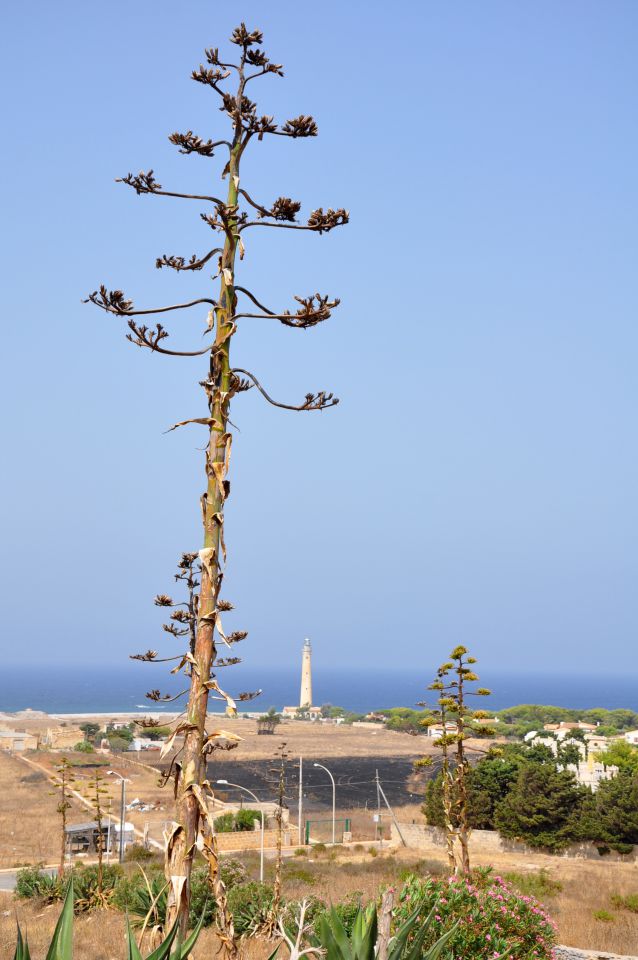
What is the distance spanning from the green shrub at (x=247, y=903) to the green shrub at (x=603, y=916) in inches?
302

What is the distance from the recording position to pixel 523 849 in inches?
1400

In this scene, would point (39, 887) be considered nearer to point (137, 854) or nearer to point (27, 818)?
point (137, 854)

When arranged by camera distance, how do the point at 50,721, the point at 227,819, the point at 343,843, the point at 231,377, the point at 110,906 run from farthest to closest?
the point at 50,721 < the point at 227,819 < the point at 343,843 < the point at 110,906 < the point at 231,377

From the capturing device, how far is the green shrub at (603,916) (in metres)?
19.6

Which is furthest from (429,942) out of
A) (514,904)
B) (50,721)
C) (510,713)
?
(510,713)

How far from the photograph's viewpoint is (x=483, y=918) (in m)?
9.91

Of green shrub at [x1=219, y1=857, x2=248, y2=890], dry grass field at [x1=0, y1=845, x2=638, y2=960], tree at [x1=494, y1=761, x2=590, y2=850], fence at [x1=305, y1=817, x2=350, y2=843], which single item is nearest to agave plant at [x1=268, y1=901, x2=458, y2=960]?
dry grass field at [x1=0, y1=845, x2=638, y2=960]

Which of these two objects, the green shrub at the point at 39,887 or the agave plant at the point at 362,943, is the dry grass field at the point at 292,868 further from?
the agave plant at the point at 362,943

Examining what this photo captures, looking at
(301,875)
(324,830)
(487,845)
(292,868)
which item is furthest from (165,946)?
(324,830)

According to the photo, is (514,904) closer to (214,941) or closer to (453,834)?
(453,834)

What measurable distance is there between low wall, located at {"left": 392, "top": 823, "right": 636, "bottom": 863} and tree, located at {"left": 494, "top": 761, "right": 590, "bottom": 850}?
332mm

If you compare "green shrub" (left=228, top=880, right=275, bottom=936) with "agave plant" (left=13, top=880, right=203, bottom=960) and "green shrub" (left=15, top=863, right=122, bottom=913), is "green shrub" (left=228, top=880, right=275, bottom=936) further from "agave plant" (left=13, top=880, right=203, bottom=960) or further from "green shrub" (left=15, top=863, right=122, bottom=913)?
"agave plant" (left=13, top=880, right=203, bottom=960)

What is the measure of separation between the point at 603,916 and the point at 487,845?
17515mm

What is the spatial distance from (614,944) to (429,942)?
9.67 m
